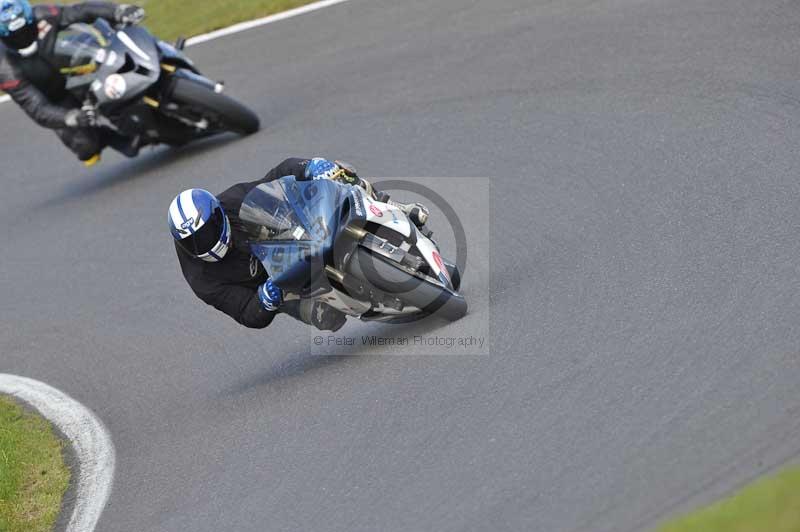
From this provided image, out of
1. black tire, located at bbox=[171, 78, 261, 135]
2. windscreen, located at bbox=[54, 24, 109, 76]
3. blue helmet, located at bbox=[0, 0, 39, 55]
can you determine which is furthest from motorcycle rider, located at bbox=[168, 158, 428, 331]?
blue helmet, located at bbox=[0, 0, 39, 55]

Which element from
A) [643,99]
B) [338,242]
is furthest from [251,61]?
[338,242]

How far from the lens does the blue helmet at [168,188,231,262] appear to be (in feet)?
24.2

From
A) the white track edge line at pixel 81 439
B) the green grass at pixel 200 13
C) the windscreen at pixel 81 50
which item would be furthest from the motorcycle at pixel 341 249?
the green grass at pixel 200 13

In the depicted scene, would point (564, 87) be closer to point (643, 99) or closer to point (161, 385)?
point (643, 99)

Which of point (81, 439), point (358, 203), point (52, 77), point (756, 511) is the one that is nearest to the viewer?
point (756, 511)

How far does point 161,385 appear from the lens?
887 cm

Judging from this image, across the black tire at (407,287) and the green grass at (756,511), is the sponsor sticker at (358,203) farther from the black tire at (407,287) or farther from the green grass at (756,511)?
the green grass at (756,511)

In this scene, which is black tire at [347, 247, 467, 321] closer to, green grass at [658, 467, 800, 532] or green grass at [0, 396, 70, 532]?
green grass at [0, 396, 70, 532]

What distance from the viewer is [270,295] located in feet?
24.3

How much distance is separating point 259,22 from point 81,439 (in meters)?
8.00

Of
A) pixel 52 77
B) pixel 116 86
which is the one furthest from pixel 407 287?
pixel 52 77

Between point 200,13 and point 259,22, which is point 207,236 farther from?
point 200,13

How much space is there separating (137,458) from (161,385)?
1095 millimetres

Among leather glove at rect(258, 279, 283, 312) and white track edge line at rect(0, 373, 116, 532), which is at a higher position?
leather glove at rect(258, 279, 283, 312)
